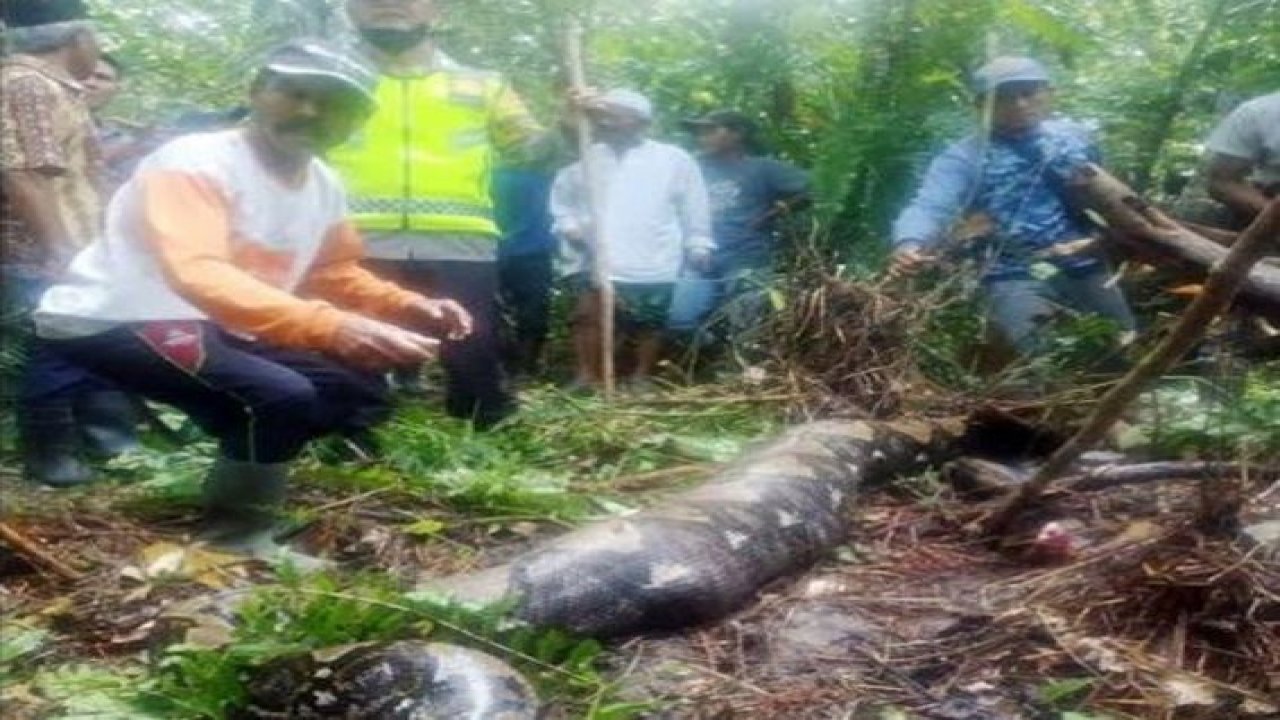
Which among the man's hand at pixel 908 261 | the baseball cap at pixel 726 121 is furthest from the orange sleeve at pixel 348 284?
the baseball cap at pixel 726 121

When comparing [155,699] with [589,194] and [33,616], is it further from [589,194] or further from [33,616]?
[589,194]

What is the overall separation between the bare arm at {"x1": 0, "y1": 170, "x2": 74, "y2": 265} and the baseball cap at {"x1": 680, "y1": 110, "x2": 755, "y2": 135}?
4.02 meters

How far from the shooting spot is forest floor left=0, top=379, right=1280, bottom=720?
2.98m

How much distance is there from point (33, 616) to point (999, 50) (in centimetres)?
513

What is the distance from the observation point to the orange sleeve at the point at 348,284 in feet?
13.6

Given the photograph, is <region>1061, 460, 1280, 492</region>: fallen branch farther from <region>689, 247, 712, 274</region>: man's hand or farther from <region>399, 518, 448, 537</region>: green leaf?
Answer: <region>689, 247, 712, 274</region>: man's hand

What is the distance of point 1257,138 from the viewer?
6.07m

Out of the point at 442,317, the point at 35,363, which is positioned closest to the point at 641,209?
the point at 442,317

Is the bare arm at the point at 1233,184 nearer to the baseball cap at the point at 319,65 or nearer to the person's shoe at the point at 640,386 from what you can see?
the person's shoe at the point at 640,386

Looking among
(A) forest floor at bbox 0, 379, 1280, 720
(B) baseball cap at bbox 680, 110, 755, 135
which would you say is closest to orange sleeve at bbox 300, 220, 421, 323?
(A) forest floor at bbox 0, 379, 1280, 720

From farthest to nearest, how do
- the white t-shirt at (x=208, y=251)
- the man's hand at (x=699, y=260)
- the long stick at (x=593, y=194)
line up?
1. the man's hand at (x=699, y=260)
2. the long stick at (x=593, y=194)
3. the white t-shirt at (x=208, y=251)

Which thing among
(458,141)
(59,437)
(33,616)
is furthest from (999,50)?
(33,616)

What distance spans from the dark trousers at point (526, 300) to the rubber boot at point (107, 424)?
231 cm

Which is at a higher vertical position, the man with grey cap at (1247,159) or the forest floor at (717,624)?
the man with grey cap at (1247,159)
